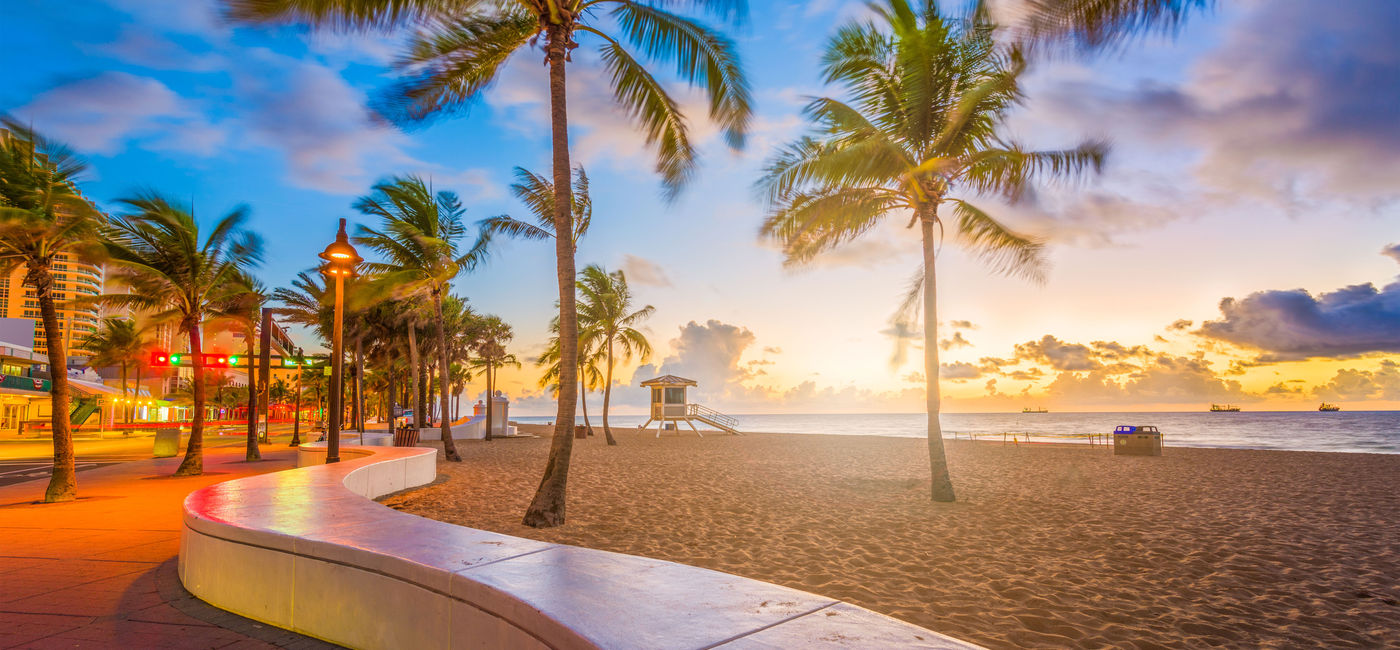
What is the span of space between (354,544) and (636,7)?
26.8 feet

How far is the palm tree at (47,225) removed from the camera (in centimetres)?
1000

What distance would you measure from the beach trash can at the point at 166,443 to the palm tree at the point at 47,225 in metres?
11.1

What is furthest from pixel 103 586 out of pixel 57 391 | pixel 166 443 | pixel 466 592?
pixel 166 443

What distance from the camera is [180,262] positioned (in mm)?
14438

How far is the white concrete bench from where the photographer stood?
81.7 inches

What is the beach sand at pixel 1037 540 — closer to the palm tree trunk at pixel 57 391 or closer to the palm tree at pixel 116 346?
the palm tree trunk at pixel 57 391

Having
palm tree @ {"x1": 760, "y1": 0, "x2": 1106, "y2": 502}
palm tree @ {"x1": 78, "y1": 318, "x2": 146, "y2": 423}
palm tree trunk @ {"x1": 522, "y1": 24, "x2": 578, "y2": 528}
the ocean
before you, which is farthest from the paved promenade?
palm tree @ {"x1": 78, "y1": 318, "x2": 146, "y2": 423}

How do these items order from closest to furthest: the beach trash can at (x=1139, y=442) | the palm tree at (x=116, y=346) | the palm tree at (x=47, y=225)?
1. the palm tree at (x=47, y=225)
2. the beach trash can at (x=1139, y=442)
3. the palm tree at (x=116, y=346)

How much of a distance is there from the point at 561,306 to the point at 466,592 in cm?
649

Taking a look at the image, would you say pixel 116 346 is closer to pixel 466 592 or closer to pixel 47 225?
pixel 47 225

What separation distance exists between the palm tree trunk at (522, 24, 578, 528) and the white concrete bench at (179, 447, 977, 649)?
3.72 meters

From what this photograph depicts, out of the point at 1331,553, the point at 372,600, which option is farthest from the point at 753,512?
the point at 372,600

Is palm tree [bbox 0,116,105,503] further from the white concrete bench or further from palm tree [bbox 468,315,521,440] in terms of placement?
palm tree [bbox 468,315,521,440]

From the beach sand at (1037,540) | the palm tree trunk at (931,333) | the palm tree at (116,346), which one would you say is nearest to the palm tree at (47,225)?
the beach sand at (1037,540)
